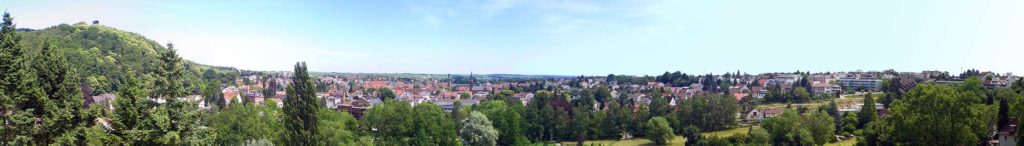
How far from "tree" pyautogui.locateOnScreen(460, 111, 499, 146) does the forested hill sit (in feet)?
114

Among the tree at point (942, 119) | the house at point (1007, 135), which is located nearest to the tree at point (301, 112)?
the tree at point (942, 119)

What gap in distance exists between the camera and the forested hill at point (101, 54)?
3319 inches

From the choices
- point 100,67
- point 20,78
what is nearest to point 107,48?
point 100,67

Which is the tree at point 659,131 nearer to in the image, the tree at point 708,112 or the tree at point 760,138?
the tree at point 708,112

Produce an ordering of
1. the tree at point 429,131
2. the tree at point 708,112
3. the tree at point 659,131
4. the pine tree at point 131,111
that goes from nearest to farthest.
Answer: the pine tree at point 131,111 → the tree at point 429,131 → the tree at point 659,131 → the tree at point 708,112

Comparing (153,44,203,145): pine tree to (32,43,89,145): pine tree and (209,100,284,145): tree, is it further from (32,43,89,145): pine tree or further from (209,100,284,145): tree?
(209,100,284,145): tree

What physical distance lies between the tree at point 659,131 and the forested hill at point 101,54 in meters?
43.0

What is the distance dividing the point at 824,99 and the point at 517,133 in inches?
2215

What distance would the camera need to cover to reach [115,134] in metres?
15.7

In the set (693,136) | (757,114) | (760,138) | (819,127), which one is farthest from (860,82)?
(760,138)

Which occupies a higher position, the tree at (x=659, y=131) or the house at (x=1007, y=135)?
the house at (x=1007, y=135)

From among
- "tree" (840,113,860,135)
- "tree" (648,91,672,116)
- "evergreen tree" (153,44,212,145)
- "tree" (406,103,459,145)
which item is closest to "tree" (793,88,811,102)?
"tree" (648,91,672,116)

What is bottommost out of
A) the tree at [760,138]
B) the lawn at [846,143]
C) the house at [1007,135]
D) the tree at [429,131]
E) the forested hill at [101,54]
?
the lawn at [846,143]

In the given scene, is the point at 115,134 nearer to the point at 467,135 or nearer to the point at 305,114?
the point at 305,114
